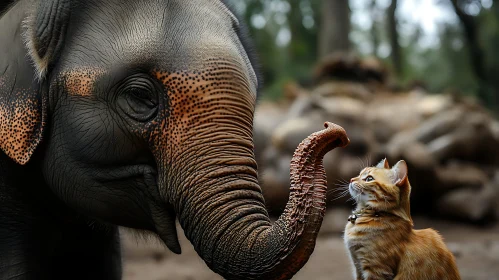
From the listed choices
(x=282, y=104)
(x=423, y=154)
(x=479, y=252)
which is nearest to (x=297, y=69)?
(x=282, y=104)

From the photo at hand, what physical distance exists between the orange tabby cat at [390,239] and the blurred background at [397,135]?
383 cm

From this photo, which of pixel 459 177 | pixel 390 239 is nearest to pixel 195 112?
pixel 390 239

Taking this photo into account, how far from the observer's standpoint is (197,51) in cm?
316

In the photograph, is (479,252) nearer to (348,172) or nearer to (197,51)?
(348,172)

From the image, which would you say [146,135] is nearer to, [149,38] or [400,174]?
[149,38]

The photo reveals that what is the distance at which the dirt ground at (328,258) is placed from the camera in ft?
26.4

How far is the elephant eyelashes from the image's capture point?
3152mm

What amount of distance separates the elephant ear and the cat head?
62.4 inches

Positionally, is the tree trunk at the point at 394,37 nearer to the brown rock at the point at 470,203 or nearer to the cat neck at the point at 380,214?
the brown rock at the point at 470,203

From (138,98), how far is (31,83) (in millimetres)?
607

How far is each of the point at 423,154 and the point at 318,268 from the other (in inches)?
163

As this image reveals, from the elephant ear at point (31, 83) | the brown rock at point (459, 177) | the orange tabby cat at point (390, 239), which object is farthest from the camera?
the brown rock at point (459, 177)

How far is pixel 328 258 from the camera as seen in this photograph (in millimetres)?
9078

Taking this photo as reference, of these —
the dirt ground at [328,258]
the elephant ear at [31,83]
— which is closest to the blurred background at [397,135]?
the dirt ground at [328,258]
